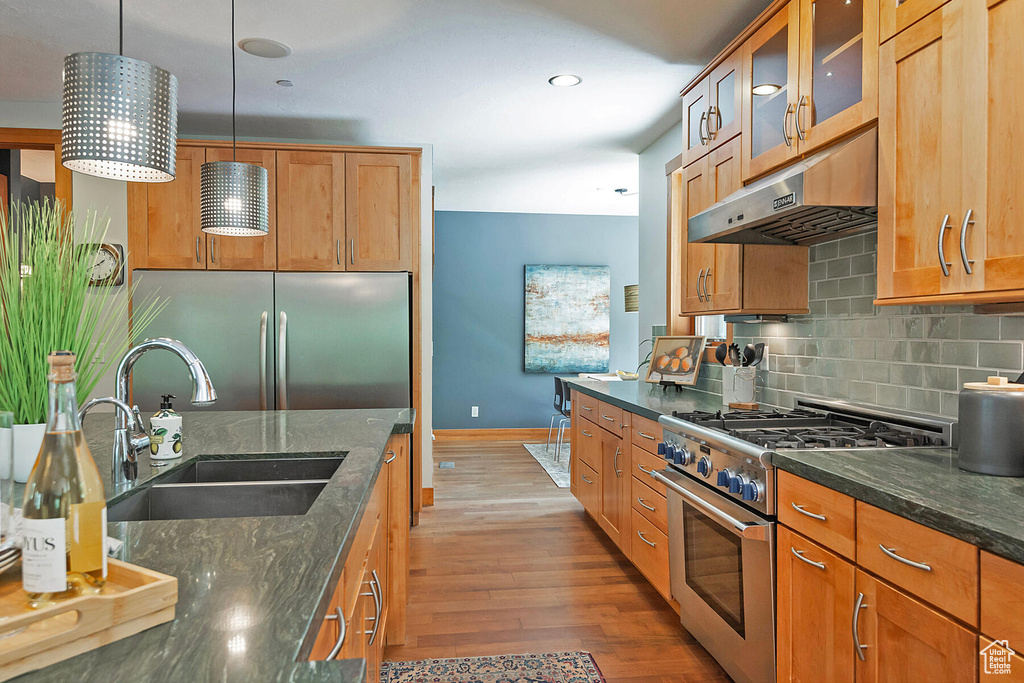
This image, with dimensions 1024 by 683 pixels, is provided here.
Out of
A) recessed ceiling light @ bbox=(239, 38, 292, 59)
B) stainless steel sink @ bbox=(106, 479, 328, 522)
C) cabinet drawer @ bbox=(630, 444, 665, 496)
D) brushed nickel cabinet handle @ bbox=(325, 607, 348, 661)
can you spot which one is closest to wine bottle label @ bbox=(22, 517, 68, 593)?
brushed nickel cabinet handle @ bbox=(325, 607, 348, 661)

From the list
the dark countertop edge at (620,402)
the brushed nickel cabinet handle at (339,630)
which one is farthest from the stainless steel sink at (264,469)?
the dark countertop edge at (620,402)

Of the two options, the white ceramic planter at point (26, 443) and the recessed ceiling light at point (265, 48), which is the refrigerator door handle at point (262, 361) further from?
the white ceramic planter at point (26, 443)

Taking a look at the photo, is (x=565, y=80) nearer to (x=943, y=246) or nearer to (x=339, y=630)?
(x=943, y=246)

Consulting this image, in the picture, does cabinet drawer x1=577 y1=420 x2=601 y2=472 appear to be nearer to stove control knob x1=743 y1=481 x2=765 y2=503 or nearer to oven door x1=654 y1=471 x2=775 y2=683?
oven door x1=654 y1=471 x2=775 y2=683

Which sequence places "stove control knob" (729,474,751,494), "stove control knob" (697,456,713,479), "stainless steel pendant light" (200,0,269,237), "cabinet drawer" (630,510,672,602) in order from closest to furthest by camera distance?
1. "stove control knob" (729,474,751,494)
2. "stove control knob" (697,456,713,479)
3. "stainless steel pendant light" (200,0,269,237)
4. "cabinet drawer" (630,510,672,602)

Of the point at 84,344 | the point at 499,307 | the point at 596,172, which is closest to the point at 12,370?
the point at 84,344

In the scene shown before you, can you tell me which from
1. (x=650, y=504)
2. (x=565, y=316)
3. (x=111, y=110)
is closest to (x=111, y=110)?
(x=111, y=110)

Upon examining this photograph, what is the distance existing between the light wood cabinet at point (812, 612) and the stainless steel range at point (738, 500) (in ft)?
0.15

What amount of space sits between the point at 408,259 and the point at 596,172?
207cm

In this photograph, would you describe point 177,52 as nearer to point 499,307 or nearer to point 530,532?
point 530,532

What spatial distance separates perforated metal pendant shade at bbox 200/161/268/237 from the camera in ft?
7.52

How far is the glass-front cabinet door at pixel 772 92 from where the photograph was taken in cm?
224

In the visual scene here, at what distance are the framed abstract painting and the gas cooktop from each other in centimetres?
444

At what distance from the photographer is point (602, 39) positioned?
2.87m
